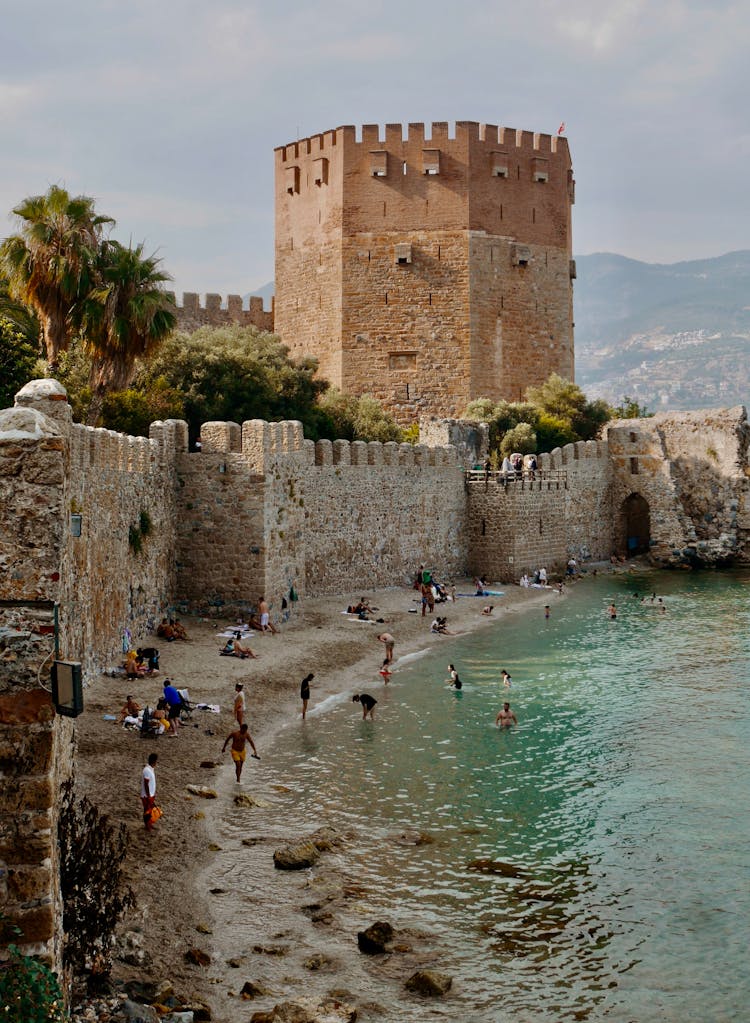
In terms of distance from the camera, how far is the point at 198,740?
46.0ft

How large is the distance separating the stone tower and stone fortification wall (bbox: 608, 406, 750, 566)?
5130 millimetres

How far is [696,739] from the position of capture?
15.4 meters

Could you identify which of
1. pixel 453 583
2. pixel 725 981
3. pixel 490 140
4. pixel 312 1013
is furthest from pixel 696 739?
pixel 490 140

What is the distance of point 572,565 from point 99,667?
20.3m

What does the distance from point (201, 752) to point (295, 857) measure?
138 inches

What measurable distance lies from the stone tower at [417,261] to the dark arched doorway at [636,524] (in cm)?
620

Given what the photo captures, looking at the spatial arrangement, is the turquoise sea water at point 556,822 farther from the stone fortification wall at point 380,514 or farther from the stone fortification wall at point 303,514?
the stone fortification wall at point 380,514

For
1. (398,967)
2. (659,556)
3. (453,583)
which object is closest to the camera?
(398,967)

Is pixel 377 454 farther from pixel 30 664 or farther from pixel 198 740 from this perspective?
pixel 30 664

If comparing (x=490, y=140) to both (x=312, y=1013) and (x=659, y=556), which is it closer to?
(x=659, y=556)

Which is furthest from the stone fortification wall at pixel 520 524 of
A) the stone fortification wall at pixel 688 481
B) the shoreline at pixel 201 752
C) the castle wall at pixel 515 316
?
the shoreline at pixel 201 752

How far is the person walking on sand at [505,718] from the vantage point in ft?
52.0

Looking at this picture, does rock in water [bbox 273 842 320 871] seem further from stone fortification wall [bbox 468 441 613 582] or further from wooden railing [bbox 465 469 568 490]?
wooden railing [bbox 465 469 568 490]

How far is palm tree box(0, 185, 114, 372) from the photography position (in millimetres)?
18875
